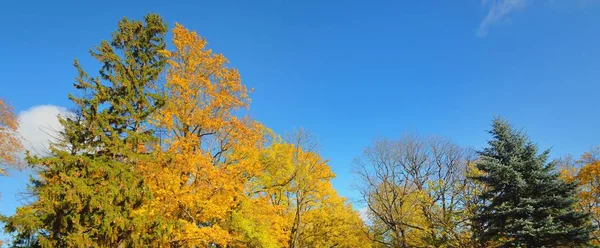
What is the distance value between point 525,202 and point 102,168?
52.3 feet

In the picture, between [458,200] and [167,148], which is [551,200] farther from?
[167,148]

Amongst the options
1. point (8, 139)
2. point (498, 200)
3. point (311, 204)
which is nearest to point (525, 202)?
point (498, 200)

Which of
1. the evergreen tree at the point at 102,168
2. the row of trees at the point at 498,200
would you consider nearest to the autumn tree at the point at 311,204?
the row of trees at the point at 498,200

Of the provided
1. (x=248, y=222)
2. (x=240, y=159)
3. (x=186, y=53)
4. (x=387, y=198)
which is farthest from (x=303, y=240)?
(x=186, y=53)

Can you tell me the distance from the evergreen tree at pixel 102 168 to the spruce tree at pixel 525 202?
44.3 feet

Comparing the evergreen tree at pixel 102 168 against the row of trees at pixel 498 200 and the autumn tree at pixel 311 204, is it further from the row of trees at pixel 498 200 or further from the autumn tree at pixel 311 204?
the row of trees at pixel 498 200

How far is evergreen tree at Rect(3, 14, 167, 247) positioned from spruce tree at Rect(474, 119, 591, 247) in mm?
13488

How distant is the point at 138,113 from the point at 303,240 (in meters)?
14.5

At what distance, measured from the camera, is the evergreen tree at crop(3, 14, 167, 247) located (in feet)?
32.8

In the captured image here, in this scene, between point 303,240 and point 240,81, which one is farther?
point 303,240

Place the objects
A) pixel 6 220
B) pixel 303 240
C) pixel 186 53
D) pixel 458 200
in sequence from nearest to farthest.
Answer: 1. pixel 6 220
2. pixel 186 53
3. pixel 458 200
4. pixel 303 240

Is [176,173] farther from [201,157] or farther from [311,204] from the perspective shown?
[311,204]

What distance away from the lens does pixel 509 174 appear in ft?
45.4

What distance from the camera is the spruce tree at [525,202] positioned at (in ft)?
41.6
